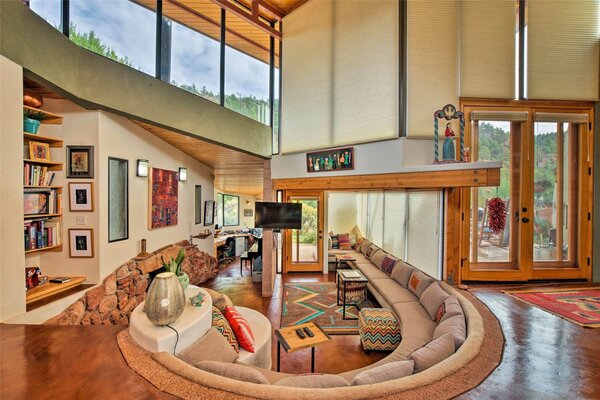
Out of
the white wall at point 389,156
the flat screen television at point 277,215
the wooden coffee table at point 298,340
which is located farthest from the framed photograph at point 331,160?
the wooden coffee table at point 298,340

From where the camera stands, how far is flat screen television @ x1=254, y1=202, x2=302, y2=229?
17.4 feet

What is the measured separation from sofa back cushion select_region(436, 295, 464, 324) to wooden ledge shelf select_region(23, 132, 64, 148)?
449 cm

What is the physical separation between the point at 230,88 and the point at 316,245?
4.48 m

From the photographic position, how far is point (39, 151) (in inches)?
113

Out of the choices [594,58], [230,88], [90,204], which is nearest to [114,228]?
[90,204]

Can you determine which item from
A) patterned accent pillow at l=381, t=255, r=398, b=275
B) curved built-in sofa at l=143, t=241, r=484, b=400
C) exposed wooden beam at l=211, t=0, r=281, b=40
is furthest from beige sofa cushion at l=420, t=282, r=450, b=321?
exposed wooden beam at l=211, t=0, r=281, b=40

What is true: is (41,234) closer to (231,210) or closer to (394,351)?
(394,351)

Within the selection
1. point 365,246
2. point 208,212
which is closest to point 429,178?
point 365,246

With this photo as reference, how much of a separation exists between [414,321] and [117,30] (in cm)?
518

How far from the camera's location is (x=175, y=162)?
507cm

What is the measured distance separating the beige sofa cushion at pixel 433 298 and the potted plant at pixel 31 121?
4.75 meters

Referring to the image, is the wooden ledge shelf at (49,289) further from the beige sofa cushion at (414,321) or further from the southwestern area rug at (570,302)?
the southwestern area rug at (570,302)

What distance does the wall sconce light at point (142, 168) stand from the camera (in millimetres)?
3941

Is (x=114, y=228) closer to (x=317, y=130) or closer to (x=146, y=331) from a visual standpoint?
(x=146, y=331)
